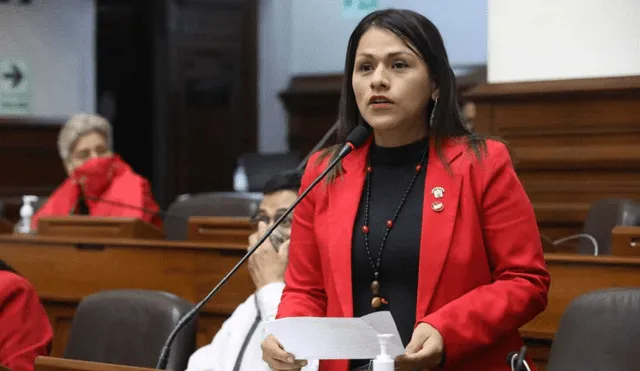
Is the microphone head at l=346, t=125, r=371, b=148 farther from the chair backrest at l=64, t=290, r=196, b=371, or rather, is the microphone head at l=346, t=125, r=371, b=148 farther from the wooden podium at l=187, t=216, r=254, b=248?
the wooden podium at l=187, t=216, r=254, b=248

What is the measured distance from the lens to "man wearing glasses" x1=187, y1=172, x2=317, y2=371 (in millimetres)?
2398

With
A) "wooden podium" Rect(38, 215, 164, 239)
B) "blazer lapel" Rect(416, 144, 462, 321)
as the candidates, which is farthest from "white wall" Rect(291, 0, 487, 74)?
"blazer lapel" Rect(416, 144, 462, 321)

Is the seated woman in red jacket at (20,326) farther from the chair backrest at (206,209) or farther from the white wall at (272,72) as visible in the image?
the white wall at (272,72)

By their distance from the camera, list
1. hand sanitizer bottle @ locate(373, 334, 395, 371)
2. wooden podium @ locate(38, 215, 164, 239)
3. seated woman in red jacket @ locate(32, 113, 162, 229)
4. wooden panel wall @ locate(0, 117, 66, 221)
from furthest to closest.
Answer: wooden panel wall @ locate(0, 117, 66, 221), seated woman in red jacket @ locate(32, 113, 162, 229), wooden podium @ locate(38, 215, 164, 239), hand sanitizer bottle @ locate(373, 334, 395, 371)

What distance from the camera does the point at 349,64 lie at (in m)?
1.92

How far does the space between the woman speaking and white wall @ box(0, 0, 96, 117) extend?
6.33 m

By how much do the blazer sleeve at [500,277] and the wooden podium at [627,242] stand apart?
3.52 feet

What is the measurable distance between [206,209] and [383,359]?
2980 millimetres

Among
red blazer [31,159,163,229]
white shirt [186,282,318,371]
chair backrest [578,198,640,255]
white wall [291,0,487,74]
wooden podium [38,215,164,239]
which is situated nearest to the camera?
white shirt [186,282,318,371]

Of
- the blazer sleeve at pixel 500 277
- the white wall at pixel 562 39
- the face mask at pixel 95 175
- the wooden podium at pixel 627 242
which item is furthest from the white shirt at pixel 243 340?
the face mask at pixel 95 175

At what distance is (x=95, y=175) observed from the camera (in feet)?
16.1

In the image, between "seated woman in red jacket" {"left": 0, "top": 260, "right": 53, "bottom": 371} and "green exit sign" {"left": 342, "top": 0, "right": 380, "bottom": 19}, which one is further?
"green exit sign" {"left": 342, "top": 0, "right": 380, "bottom": 19}

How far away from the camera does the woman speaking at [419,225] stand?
5.68ft

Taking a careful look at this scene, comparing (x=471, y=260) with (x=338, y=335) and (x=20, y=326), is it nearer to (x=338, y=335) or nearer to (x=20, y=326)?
(x=338, y=335)
